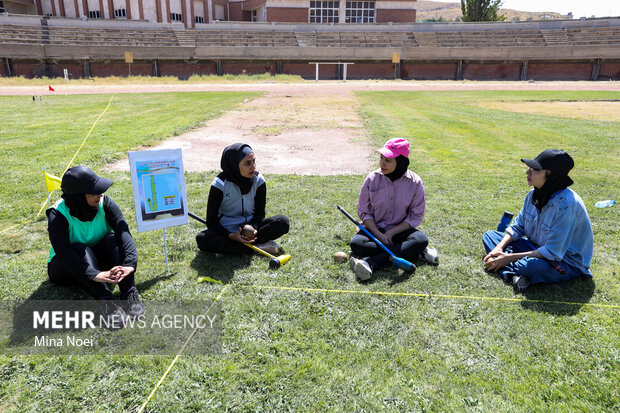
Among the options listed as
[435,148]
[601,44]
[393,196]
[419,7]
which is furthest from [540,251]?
[419,7]

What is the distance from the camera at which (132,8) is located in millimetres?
47781

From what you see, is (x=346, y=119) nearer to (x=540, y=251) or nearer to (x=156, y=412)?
(x=540, y=251)

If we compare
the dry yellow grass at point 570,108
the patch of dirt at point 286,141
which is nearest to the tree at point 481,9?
the dry yellow grass at point 570,108

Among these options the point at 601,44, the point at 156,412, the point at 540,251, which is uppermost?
→ the point at 601,44

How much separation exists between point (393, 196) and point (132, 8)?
2084 inches

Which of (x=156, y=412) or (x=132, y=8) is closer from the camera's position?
(x=156, y=412)

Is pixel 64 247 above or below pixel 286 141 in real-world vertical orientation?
above

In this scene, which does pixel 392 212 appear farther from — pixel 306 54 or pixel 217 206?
pixel 306 54

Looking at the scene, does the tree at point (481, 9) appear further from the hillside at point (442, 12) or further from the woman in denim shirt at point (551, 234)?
the hillside at point (442, 12)

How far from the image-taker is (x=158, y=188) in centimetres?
434

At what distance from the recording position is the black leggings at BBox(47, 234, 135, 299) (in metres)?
3.77

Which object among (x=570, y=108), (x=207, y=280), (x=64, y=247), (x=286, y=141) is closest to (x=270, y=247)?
(x=207, y=280)

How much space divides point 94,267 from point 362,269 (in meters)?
2.60

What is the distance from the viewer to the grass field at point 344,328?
113 inches
